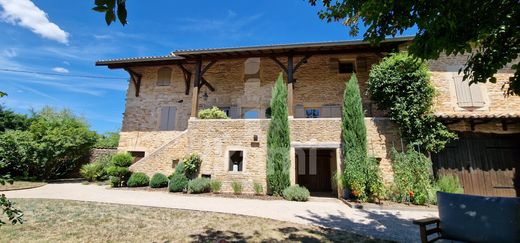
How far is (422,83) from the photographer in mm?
8719

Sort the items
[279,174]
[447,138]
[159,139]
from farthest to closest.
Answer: [159,139] < [279,174] < [447,138]

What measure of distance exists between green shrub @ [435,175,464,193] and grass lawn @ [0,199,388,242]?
5601 millimetres

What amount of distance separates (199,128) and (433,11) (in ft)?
30.2

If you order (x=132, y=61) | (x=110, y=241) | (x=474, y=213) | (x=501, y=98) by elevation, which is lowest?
(x=110, y=241)

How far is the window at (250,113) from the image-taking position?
1294cm

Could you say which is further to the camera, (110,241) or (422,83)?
(422,83)

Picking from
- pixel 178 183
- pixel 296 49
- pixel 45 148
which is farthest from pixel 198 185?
pixel 45 148

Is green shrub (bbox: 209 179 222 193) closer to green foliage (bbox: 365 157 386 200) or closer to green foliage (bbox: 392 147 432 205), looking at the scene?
green foliage (bbox: 365 157 386 200)

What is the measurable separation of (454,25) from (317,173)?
10.2 m

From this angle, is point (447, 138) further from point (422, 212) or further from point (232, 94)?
point (232, 94)

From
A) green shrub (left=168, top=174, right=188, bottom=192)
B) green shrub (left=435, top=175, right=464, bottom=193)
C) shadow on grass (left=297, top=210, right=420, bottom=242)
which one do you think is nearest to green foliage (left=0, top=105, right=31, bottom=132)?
green shrub (left=168, top=174, right=188, bottom=192)

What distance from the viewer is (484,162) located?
856cm

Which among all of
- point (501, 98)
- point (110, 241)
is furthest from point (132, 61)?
point (501, 98)

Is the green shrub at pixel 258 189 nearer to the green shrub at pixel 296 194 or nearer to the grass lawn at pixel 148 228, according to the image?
the green shrub at pixel 296 194
